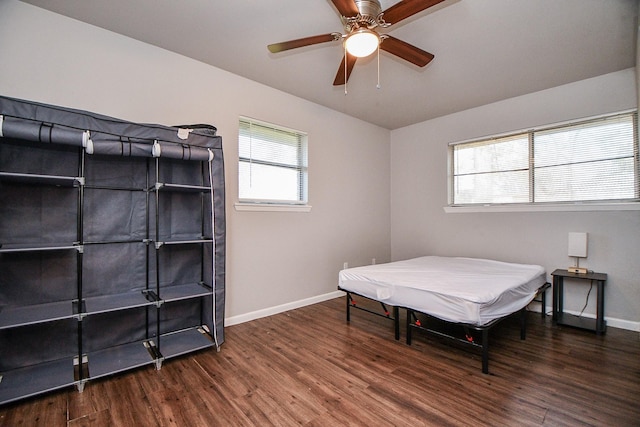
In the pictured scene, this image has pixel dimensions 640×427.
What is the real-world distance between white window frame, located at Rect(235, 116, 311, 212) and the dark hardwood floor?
1408 millimetres

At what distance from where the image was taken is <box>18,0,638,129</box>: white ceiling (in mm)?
2205

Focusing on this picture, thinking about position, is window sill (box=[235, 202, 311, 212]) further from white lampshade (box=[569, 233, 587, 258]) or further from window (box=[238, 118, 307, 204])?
white lampshade (box=[569, 233, 587, 258])

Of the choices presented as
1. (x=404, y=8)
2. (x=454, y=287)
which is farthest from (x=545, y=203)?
(x=404, y=8)

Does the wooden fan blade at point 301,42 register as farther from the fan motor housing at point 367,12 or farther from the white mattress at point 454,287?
the white mattress at point 454,287

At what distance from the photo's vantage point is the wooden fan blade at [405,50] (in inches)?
80.7

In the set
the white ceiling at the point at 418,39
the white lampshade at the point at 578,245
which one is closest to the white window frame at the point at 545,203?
the white lampshade at the point at 578,245

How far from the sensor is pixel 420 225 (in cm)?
480

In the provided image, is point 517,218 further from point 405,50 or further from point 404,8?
point 404,8

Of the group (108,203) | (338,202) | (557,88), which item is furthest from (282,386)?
(557,88)

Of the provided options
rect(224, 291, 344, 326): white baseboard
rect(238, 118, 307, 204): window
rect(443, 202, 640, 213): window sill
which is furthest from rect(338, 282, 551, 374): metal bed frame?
rect(238, 118, 307, 204): window

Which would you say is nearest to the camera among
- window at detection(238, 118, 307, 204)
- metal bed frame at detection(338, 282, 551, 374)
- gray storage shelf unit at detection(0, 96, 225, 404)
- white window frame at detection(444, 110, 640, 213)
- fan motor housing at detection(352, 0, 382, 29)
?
fan motor housing at detection(352, 0, 382, 29)

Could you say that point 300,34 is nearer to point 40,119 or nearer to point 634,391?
point 40,119

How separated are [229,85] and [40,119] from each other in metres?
1.72

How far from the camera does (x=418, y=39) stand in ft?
8.48
